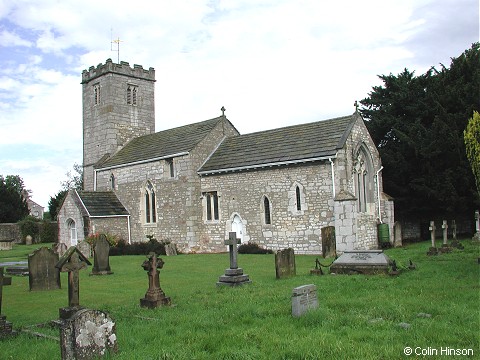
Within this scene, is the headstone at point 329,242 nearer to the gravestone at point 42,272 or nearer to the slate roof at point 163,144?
the slate roof at point 163,144

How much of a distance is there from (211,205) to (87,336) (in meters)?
20.7

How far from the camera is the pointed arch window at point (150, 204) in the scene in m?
29.3

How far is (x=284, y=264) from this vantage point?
14.4 m

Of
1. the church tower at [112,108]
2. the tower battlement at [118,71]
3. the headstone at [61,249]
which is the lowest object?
the headstone at [61,249]

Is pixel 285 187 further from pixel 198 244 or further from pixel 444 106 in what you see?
pixel 444 106

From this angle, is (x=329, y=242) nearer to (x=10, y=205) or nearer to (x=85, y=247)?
(x=85, y=247)

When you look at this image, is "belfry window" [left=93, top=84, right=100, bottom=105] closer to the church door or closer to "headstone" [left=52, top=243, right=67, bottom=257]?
the church door

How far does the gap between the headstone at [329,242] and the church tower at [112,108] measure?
732 inches

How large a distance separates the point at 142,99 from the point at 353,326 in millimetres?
30742

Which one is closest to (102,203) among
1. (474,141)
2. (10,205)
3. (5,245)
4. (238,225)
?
(238,225)

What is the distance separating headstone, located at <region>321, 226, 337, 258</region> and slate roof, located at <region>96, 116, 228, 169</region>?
972cm

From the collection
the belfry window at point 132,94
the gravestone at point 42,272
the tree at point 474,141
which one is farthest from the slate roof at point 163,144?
the tree at point 474,141

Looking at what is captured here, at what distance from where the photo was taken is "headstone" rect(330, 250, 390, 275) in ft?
45.0

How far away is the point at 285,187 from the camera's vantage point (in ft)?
76.9
